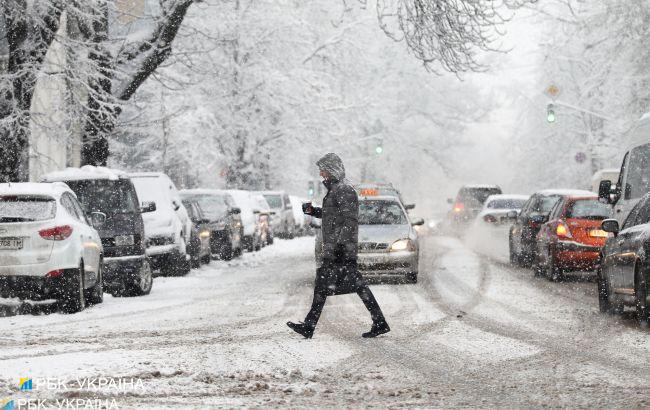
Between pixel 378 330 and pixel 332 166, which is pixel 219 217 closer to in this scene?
pixel 332 166

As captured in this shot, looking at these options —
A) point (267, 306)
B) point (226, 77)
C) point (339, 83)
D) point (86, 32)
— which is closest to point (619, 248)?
point (267, 306)

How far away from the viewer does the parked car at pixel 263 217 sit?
35.4 metres

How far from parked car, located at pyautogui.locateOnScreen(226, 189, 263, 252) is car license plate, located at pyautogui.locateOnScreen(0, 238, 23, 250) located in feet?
52.1

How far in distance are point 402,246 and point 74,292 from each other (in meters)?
6.65

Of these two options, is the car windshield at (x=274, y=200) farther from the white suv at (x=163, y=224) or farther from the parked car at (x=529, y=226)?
the white suv at (x=163, y=224)

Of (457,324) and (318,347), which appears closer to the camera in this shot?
(318,347)

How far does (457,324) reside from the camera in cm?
1302

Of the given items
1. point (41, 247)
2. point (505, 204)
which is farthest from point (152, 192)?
point (505, 204)

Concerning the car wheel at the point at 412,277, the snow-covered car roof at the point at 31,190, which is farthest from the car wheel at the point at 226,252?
the snow-covered car roof at the point at 31,190

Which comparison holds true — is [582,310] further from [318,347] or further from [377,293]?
[318,347]

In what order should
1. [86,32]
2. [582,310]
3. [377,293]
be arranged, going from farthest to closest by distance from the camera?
[86,32] → [377,293] → [582,310]

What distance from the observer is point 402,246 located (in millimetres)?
19531

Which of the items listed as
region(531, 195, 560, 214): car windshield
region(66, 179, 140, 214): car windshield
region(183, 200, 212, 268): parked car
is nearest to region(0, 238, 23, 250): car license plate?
region(66, 179, 140, 214): car windshield

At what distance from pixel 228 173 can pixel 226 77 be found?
514 cm
